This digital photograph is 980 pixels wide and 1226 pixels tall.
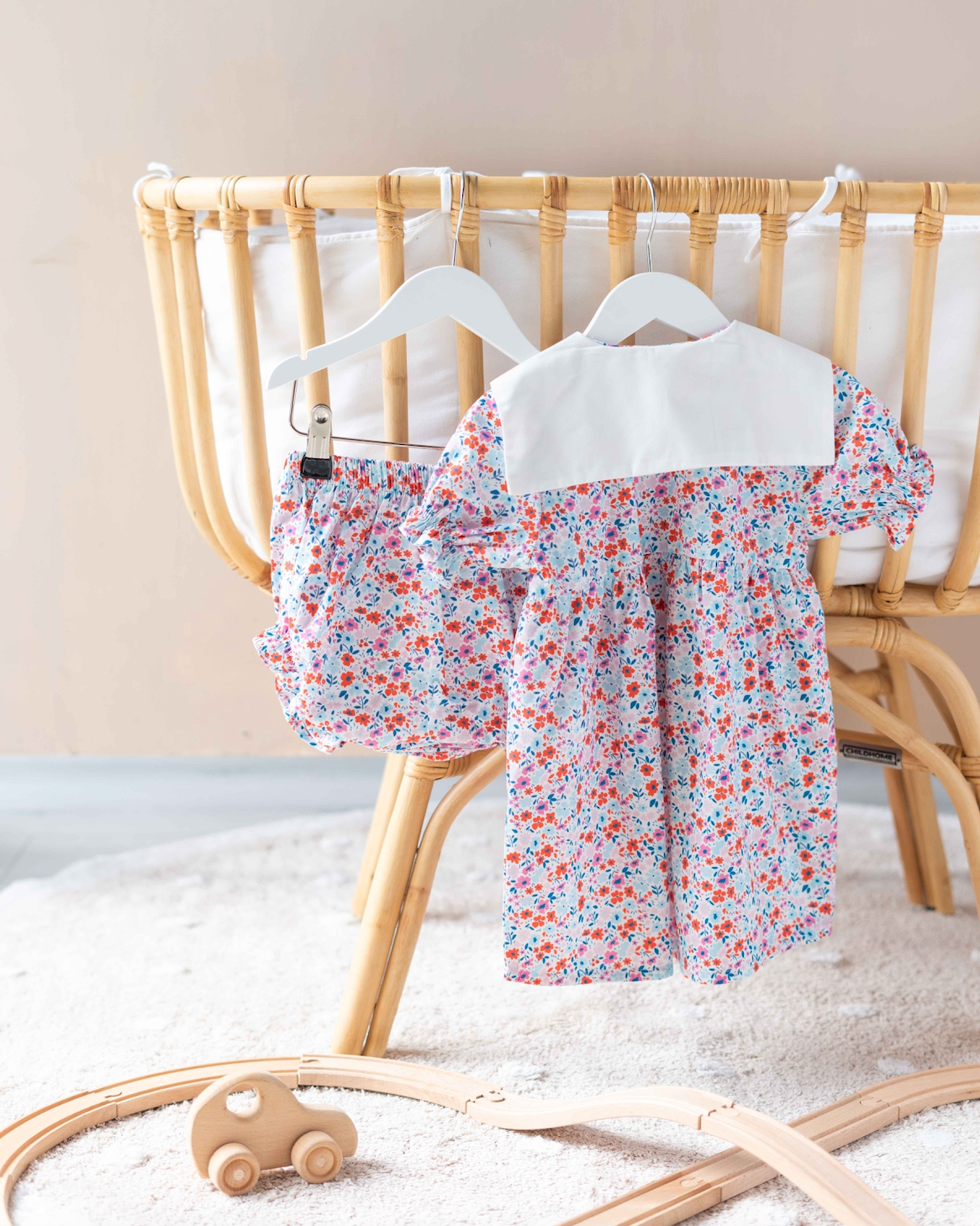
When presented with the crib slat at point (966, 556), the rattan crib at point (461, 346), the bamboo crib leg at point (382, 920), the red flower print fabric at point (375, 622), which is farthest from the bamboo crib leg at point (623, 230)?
the bamboo crib leg at point (382, 920)

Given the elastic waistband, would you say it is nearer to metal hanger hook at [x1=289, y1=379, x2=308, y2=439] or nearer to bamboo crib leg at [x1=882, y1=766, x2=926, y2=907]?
metal hanger hook at [x1=289, y1=379, x2=308, y2=439]

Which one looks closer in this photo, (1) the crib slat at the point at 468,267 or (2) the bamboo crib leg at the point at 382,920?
(1) the crib slat at the point at 468,267

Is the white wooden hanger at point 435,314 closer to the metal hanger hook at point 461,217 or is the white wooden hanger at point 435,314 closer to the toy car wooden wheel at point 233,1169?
the metal hanger hook at point 461,217

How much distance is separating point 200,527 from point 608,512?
0.40 meters

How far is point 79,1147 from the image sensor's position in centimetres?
88

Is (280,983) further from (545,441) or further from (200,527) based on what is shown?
(545,441)

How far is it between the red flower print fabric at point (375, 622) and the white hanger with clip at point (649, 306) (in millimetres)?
184

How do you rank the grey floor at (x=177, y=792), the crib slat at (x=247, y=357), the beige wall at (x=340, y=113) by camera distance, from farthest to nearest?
the grey floor at (x=177, y=792)
the beige wall at (x=340, y=113)
the crib slat at (x=247, y=357)

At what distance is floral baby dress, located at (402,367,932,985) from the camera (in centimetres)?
85

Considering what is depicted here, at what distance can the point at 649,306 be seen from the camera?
840 millimetres

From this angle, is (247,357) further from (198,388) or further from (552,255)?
→ (552,255)

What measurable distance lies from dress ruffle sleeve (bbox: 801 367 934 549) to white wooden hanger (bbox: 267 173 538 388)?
0.87 ft

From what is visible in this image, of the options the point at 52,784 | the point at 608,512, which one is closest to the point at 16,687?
the point at 52,784

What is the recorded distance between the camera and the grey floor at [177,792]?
5.56 feet
